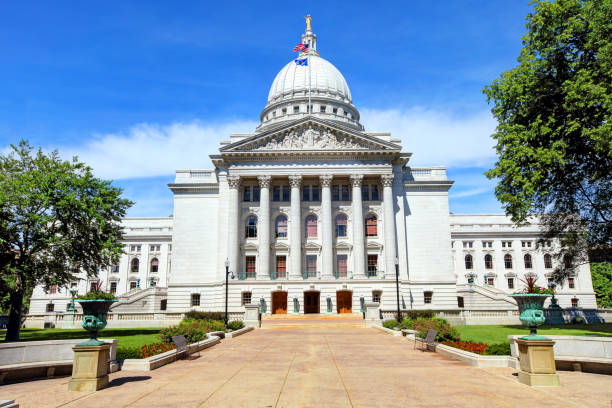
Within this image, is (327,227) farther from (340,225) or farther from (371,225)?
(371,225)

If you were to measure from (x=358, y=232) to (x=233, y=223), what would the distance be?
49.0ft

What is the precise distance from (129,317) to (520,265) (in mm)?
66584

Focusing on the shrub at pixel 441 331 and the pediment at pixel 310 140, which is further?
the pediment at pixel 310 140

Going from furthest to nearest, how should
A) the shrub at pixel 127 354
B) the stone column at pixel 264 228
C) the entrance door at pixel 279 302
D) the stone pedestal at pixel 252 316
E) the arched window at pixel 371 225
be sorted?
the arched window at pixel 371 225
the stone column at pixel 264 228
the entrance door at pixel 279 302
the stone pedestal at pixel 252 316
the shrub at pixel 127 354

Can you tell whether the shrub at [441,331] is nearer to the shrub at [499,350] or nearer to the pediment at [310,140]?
the shrub at [499,350]

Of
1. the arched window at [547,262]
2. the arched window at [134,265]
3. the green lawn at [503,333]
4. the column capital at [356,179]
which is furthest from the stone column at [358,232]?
the arched window at [134,265]

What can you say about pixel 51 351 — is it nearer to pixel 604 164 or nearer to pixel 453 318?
pixel 604 164

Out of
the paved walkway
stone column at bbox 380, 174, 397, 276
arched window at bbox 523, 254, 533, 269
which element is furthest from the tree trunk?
arched window at bbox 523, 254, 533, 269

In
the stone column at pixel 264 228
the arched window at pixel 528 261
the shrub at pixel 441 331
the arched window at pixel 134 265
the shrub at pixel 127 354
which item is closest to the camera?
the shrub at pixel 127 354

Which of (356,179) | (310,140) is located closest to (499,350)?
(356,179)

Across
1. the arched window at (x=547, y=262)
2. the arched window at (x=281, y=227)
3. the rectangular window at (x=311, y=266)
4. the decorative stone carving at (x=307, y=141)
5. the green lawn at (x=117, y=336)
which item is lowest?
the green lawn at (x=117, y=336)

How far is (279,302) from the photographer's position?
161 ft

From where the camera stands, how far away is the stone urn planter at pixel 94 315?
11.4m

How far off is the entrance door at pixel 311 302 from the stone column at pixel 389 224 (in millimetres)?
8702
